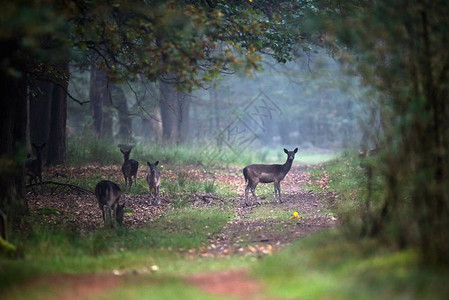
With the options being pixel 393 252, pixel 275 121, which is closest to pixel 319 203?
pixel 393 252

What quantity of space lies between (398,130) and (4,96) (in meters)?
7.68

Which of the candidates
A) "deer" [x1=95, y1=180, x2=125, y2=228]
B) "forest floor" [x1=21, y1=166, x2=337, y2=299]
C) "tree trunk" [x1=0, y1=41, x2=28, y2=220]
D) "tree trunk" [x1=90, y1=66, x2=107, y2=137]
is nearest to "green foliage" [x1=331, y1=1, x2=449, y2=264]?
"forest floor" [x1=21, y1=166, x2=337, y2=299]

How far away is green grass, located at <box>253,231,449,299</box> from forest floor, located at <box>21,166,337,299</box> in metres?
0.44

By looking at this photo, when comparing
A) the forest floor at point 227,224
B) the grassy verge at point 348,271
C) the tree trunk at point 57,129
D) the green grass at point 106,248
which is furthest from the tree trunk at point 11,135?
the tree trunk at point 57,129

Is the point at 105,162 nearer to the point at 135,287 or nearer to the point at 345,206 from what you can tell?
the point at 345,206

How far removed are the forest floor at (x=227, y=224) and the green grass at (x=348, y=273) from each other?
1.46 feet

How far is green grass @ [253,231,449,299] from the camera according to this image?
686 cm

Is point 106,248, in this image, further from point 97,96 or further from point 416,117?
point 97,96

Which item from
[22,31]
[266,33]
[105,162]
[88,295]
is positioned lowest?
[88,295]

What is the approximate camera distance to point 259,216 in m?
15.2

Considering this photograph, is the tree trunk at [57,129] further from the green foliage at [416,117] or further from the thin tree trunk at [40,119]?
the green foliage at [416,117]

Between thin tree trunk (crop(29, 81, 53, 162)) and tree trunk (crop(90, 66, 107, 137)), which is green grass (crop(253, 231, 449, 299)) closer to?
thin tree trunk (crop(29, 81, 53, 162))

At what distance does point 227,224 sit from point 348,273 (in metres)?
6.42

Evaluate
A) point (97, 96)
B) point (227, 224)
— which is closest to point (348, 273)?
point (227, 224)
